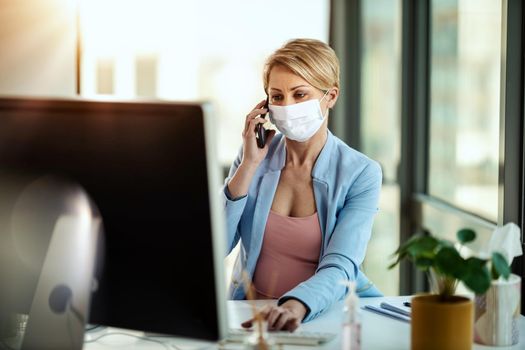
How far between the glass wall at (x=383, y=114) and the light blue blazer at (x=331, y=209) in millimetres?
2056

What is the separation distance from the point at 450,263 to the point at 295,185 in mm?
903

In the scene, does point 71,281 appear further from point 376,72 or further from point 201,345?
point 376,72

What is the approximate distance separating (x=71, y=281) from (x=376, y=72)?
369 cm

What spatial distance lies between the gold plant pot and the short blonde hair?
0.91 m

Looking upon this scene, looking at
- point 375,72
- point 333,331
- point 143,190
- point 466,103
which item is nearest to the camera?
point 143,190

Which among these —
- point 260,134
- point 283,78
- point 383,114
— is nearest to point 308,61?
point 283,78

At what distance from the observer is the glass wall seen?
15.0 ft

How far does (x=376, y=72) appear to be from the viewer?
4.99 metres

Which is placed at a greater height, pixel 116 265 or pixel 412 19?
pixel 412 19

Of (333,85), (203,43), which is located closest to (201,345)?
(333,85)

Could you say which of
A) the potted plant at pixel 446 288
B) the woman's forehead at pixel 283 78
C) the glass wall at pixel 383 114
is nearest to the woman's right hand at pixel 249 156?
the woman's forehead at pixel 283 78

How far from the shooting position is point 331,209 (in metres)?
2.32

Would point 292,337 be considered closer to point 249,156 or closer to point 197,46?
point 249,156

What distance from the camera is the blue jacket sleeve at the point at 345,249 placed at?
1.98m
